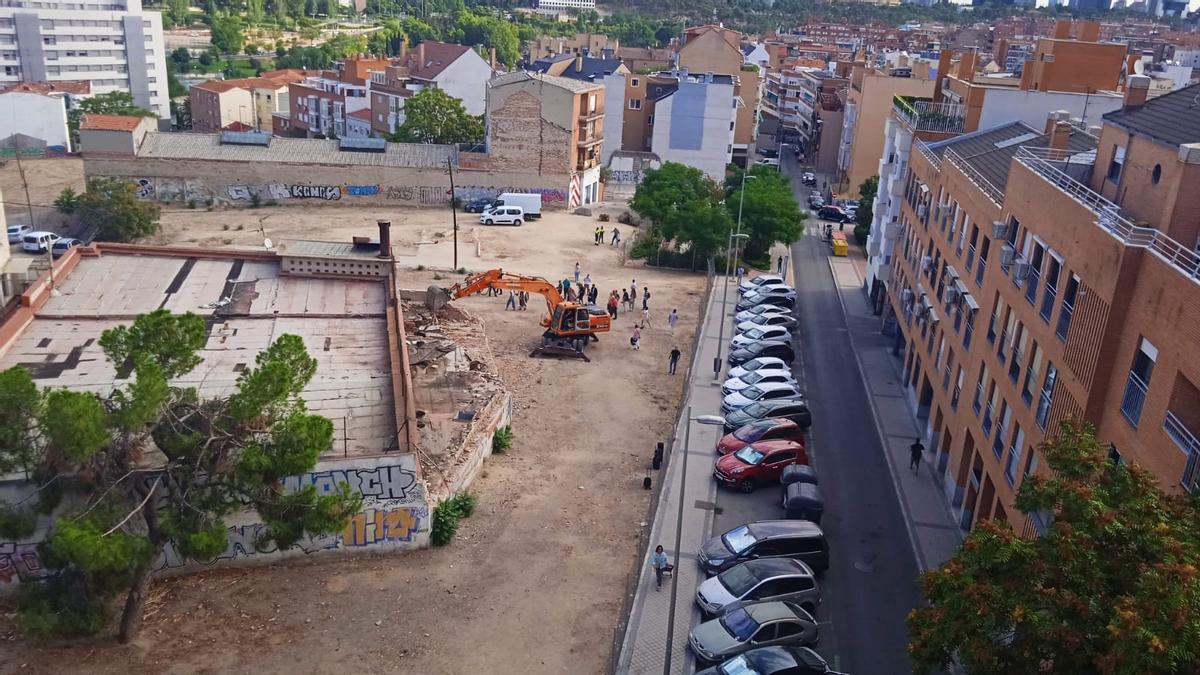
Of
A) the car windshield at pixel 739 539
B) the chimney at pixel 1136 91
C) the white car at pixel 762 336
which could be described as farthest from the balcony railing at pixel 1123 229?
the white car at pixel 762 336

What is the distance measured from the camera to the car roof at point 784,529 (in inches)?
936

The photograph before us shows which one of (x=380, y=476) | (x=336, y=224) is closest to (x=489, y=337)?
(x=380, y=476)

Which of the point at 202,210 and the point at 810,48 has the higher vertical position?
the point at 810,48

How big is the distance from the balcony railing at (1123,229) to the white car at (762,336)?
16537mm

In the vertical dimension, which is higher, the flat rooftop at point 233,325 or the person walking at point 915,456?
the flat rooftop at point 233,325

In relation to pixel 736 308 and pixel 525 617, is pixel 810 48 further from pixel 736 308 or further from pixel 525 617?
pixel 525 617

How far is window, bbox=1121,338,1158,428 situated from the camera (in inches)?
686

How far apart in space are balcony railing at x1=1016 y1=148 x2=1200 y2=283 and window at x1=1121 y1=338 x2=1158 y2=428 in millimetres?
1669

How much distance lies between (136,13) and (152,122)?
56.4 metres

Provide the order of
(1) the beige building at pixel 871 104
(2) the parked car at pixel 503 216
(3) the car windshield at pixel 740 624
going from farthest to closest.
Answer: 1. (1) the beige building at pixel 871 104
2. (2) the parked car at pixel 503 216
3. (3) the car windshield at pixel 740 624

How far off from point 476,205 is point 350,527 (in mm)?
50818

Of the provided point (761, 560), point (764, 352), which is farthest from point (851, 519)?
point (764, 352)

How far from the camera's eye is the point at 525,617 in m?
21.6

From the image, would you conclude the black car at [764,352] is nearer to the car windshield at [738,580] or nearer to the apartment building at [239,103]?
the car windshield at [738,580]
